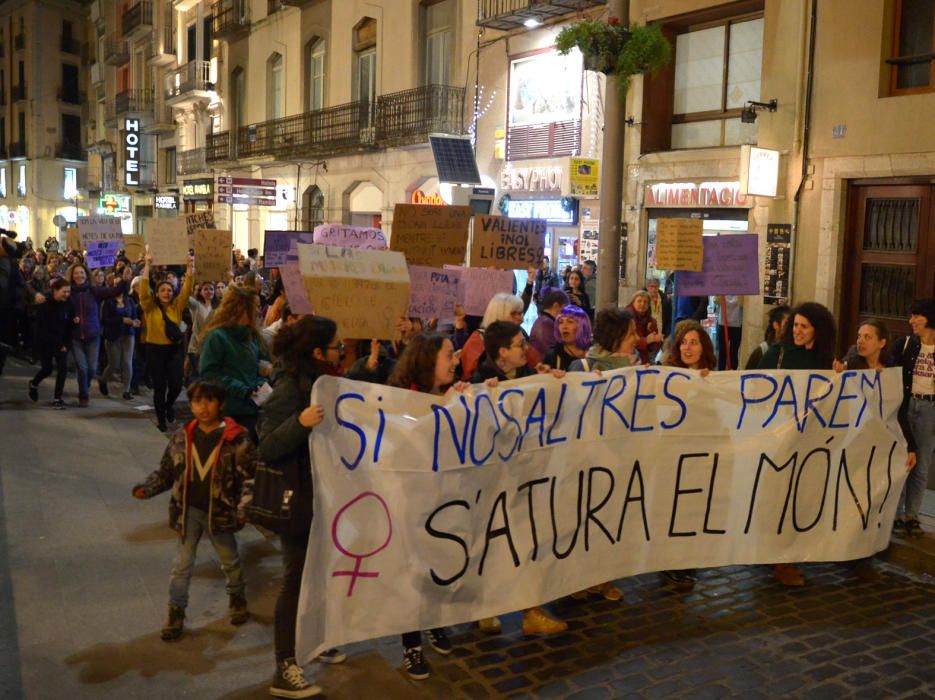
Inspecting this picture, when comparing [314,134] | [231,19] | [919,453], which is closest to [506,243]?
[919,453]

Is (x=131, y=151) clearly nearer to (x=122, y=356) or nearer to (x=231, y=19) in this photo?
(x=231, y=19)

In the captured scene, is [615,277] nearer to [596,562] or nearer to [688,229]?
[688,229]

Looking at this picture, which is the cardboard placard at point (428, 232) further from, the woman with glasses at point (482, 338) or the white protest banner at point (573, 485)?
the white protest banner at point (573, 485)

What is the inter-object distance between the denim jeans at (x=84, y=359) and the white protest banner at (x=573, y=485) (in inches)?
319

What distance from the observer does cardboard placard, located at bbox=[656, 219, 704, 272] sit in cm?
841

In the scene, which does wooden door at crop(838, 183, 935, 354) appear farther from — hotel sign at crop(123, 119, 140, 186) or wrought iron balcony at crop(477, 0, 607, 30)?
hotel sign at crop(123, 119, 140, 186)

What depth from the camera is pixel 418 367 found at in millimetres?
4543

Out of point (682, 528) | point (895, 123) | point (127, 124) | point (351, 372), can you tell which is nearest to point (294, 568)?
point (351, 372)

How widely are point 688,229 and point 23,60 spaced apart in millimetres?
53343

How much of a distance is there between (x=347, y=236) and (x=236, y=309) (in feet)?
10.5

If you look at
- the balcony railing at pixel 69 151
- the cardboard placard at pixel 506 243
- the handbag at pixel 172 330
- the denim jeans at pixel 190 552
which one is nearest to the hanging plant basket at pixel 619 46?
the cardboard placard at pixel 506 243

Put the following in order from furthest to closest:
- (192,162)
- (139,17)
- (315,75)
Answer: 1. (139,17)
2. (192,162)
3. (315,75)

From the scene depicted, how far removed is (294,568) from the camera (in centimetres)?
432

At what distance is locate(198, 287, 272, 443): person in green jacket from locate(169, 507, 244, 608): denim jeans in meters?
1.43
